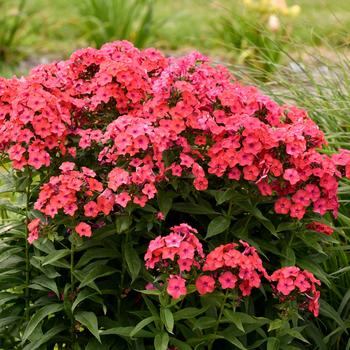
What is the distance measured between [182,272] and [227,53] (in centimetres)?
646

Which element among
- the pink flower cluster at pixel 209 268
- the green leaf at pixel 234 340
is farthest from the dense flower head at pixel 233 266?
the green leaf at pixel 234 340

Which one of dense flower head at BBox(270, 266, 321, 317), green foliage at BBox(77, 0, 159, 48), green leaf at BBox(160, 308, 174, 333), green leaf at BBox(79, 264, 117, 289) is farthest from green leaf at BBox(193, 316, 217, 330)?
green foliage at BBox(77, 0, 159, 48)

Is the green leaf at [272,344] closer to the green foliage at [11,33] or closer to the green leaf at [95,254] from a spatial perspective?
the green leaf at [95,254]

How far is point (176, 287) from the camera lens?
275cm

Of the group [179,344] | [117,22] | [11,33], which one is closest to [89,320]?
[179,344]

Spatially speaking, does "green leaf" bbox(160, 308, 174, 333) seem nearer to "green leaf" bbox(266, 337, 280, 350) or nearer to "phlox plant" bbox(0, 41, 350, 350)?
"phlox plant" bbox(0, 41, 350, 350)

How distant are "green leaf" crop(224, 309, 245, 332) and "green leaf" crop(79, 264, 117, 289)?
418mm

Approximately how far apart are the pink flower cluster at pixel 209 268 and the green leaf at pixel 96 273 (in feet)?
0.56

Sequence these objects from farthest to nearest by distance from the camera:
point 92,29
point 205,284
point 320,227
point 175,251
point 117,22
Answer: point 92,29 < point 117,22 < point 320,227 < point 205,284 < point 175,251

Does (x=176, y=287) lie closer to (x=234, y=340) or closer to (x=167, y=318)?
(x=167, y=318)

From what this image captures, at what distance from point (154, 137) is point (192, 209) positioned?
0.36m

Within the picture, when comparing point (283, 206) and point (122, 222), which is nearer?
point (122, 222)

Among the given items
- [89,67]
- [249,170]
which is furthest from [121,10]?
[249,170]

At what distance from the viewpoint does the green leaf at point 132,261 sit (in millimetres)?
2932
